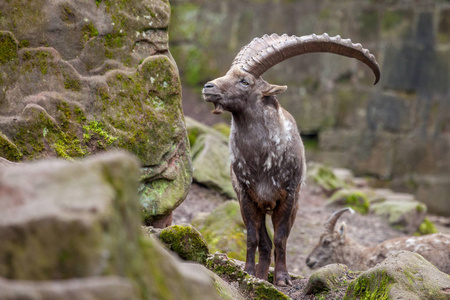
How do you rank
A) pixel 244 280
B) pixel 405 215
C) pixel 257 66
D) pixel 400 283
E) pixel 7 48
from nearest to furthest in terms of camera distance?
pixel 400 283
pixel 244 280
pixel 7 48
pixel 257 66
pixel 405 215

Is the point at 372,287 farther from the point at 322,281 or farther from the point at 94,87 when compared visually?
the point at 94,87

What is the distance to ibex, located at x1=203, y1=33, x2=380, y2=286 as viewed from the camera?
A: 6.09 m

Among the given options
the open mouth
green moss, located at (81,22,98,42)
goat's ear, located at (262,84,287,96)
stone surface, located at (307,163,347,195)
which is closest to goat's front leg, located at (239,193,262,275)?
the open mouth

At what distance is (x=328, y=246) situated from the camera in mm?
8922

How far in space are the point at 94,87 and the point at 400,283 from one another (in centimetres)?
328

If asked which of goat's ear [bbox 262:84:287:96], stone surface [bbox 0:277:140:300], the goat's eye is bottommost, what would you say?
stone surface [bbox 0:277:140:300]

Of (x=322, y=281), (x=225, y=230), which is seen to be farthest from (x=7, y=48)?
(x=322, y=281)

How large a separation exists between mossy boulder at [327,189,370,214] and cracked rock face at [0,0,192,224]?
5655 mm

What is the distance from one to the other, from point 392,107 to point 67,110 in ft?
32.2

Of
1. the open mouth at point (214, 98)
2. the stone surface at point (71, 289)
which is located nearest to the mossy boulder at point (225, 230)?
the open mouth at point (214, 98)

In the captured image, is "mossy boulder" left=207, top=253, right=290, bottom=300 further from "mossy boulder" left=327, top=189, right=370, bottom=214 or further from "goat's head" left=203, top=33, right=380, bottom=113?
"mossy boulder" left=327, top=189, right=370, bottom=214

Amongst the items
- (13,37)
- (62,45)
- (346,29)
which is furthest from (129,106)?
(346,29)

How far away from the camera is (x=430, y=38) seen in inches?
539

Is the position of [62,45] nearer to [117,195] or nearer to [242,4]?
[117,195]
